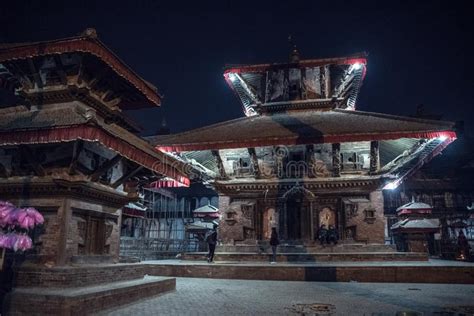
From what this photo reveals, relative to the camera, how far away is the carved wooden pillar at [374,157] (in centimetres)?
1730

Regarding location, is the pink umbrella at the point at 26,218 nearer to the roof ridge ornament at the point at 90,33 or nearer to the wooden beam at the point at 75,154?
the wooden beam at the point at 75,154

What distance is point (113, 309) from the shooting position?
26.2 ft

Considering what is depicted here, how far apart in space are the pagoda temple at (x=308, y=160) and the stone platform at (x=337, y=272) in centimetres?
437

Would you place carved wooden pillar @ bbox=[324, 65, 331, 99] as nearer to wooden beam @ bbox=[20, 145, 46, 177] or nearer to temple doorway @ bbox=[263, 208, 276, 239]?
temple doorway @ bbox=[263, 208, 276, 239]

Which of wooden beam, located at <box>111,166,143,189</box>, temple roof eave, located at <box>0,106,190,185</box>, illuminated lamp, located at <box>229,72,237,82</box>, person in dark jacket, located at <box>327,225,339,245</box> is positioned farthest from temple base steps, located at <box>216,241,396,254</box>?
illuminated lamp, located at <box>229,72,237,82</box>

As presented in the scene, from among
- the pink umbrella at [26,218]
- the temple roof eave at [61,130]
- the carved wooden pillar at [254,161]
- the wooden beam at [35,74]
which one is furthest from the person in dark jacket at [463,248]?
the wooden beam at [35,74]

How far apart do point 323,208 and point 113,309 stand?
13374mm

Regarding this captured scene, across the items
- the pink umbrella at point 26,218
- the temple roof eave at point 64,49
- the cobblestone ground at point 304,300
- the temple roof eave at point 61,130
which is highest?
the temple roof eave at point 64,49

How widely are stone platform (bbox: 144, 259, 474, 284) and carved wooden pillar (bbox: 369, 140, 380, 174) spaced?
546cm

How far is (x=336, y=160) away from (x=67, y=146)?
13095 mm

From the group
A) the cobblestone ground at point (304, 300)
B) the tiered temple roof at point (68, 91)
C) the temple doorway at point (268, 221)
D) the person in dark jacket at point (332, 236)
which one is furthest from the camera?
the temple doorway at point (268, 221)

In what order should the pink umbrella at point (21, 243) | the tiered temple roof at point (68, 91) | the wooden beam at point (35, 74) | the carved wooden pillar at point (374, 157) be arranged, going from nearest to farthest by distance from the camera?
the pink umbrella at point (21, 243) → the tiered temple roof at point (68, 91) → the wooden beam at point (35, 74) → the carved wooden pillar at point (374, 157)

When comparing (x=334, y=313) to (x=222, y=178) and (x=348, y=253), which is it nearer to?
(x=348, y=253)

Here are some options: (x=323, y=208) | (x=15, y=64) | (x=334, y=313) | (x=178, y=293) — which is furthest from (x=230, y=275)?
(x=15, y=64)
